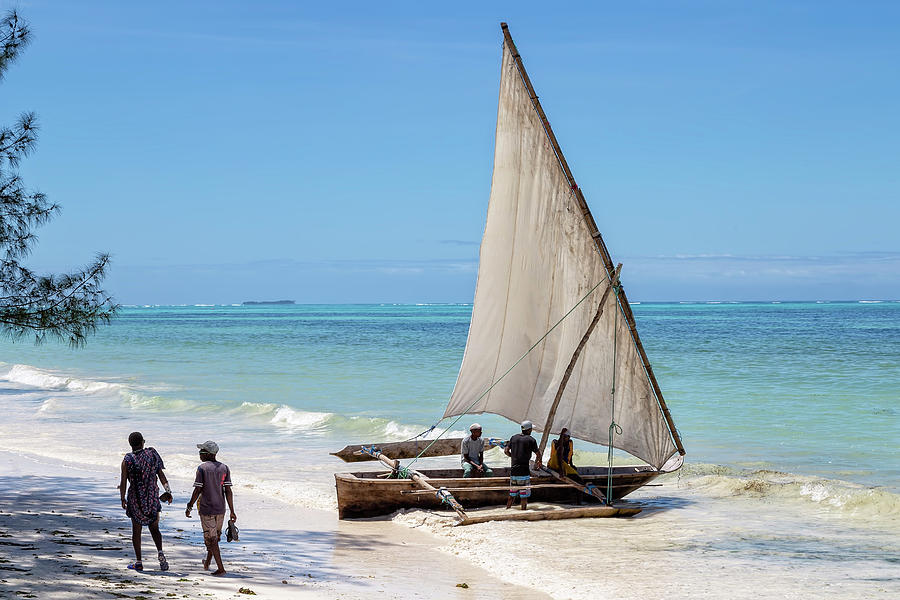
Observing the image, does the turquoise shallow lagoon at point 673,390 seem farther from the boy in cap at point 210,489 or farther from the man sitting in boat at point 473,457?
the boy in cap at point 210,489

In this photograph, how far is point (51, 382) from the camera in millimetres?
36875

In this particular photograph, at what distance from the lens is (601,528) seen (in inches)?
489

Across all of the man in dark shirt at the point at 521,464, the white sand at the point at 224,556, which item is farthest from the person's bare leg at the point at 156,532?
the man in dark shirt at the point at 521,464

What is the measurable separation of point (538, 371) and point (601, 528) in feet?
8.89

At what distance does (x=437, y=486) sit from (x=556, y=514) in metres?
1.84

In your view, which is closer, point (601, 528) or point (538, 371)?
point (601, 528)

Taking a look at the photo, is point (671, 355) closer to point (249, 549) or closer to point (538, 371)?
point (538, 371)

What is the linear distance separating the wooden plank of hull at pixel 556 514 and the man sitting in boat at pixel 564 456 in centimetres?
65

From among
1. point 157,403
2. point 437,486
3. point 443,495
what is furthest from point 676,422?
point 157,403

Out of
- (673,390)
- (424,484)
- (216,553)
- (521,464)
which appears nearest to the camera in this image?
(216,553)

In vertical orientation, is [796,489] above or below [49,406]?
above

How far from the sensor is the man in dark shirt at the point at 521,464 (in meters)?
12.7

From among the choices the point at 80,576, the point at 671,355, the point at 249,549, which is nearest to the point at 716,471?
the point at 249,549

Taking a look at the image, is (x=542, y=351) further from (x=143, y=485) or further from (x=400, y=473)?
(x=143, y=485)
